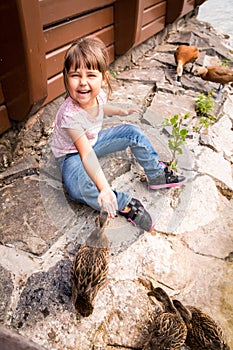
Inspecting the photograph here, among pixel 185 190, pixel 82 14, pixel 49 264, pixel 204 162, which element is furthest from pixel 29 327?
pixel 82 14

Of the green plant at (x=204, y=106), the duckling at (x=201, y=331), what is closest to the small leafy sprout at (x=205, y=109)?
the green plant at (x=204, y=106)

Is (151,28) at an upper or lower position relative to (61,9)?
lower

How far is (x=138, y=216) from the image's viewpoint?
2.46m

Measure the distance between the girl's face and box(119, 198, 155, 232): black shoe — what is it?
88 centimetres

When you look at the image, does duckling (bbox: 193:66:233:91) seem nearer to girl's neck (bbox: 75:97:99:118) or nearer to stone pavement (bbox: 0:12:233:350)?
stone pavement (bbox: 0:12:233:350)

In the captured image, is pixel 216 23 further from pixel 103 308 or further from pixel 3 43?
pixel 103 308

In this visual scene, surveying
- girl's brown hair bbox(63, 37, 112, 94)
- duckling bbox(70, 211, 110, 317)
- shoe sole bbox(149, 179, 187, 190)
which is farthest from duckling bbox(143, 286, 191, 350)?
girl's brown hair bbox(63, 37, 112, 94)

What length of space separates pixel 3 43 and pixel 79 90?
2.59 feet

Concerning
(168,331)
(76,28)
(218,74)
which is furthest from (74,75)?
(218,74)

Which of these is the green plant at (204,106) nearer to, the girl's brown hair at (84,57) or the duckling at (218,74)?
the duckling at (218,74)

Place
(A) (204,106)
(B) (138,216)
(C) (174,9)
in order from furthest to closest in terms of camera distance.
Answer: (C) (174,9)
(A) (204,106)
(B) (138,216)

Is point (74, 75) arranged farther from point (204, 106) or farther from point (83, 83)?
point (204, 106)

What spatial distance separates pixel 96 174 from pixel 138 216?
566 mm

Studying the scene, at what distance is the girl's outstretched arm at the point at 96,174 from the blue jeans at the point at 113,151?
277 mm
